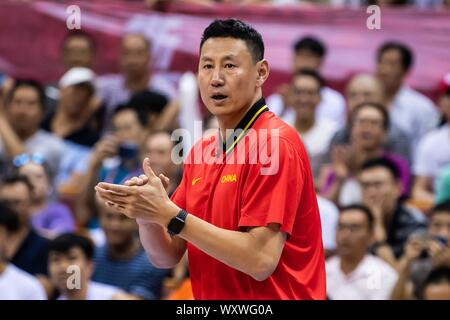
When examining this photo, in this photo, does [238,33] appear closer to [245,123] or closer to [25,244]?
[245,123]

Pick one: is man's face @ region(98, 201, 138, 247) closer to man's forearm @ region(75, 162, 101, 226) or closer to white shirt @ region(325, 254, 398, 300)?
man's forearm @ region(75, 162, 101, 226)

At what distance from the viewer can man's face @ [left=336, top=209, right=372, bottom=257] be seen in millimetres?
7672

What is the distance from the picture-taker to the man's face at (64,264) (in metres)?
7.46

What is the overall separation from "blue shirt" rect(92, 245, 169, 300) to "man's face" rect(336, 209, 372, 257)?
1273 mm

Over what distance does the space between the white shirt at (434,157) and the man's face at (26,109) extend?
323cm

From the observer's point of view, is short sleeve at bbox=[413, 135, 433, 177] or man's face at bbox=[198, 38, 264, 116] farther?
short sleeve at bbox=[413, 135, 433, 177]

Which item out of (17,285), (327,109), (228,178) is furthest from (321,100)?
(228,178)

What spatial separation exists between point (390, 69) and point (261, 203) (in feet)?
16.1

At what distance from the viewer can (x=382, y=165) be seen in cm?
825

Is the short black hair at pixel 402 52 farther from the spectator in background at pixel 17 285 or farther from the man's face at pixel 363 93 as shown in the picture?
the spectator in background at pixel 17 285

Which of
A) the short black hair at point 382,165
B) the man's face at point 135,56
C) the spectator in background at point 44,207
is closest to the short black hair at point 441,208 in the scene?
the short black hair at point 382,165

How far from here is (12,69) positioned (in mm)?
9930

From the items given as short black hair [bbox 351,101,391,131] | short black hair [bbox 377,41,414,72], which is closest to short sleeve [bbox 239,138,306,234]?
short black hair [bbox 351,101,391,131]
